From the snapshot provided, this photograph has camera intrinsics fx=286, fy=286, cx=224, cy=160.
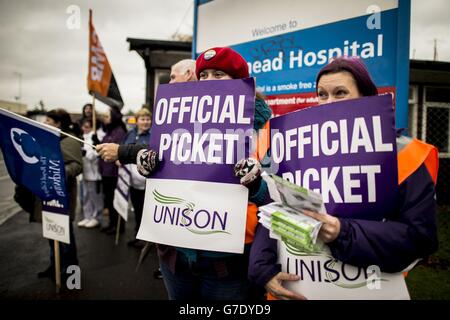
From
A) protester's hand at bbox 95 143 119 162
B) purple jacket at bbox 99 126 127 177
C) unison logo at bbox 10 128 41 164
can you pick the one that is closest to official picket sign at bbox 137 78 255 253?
protester's hand at bbox 95 143 119 162

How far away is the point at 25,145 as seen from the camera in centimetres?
236

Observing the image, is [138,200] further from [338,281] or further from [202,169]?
[338,281]

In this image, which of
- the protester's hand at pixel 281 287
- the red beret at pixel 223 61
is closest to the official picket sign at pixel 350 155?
the protester's hand at pixel 281 287

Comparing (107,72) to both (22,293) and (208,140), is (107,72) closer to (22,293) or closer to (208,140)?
(22,293)

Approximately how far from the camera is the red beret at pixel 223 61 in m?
1.41

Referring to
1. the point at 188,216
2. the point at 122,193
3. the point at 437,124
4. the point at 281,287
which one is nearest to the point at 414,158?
the point at 281,287

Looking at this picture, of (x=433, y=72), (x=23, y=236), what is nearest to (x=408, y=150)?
(x=23, y=236)

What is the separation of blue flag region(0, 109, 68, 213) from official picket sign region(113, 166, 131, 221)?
1.53m

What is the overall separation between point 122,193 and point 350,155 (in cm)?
380

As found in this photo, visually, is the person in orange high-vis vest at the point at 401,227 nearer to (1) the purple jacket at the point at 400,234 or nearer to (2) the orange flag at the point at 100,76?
(1) the purple jacket at the point at 400,234

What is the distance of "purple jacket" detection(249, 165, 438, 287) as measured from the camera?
0.96 metres

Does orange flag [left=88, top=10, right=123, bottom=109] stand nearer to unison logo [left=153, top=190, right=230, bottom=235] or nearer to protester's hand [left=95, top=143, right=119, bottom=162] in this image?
protester's hand [left=95, top=143, right=119, bottom=162]

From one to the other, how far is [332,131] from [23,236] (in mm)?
5393

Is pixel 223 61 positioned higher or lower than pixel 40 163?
higher
